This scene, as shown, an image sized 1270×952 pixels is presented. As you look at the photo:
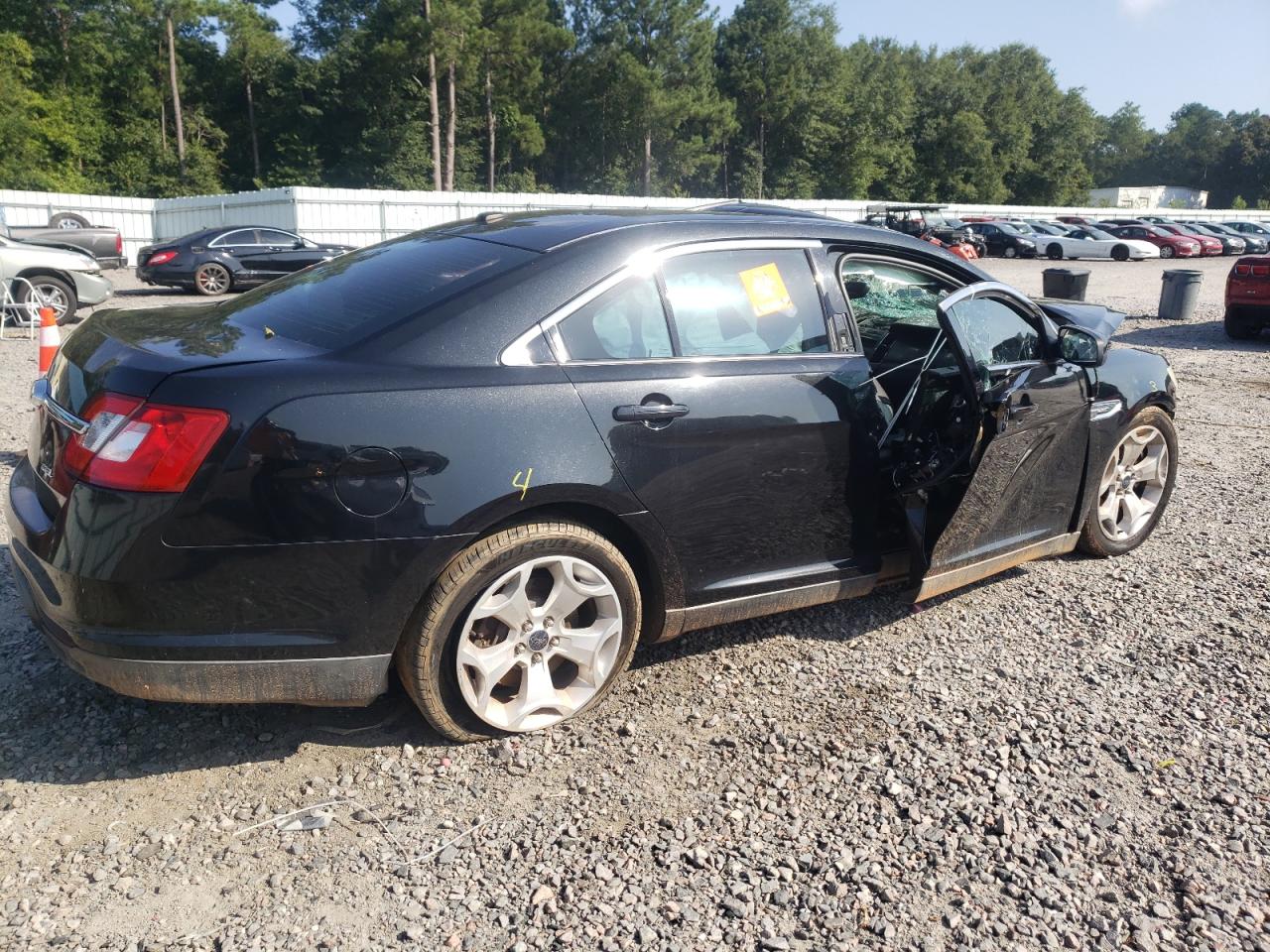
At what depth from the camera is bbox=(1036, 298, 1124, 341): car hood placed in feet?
17.7

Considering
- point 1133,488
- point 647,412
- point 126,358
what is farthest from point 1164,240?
point 126,358

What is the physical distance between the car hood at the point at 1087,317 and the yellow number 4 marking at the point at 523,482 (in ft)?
12.0

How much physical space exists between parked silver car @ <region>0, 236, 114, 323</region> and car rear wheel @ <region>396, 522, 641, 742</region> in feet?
38.6

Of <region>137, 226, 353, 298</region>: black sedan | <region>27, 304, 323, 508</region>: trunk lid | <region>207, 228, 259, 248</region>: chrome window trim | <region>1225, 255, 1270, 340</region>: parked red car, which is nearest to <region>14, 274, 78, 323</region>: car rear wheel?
<region>137, 226, 353, 298</region>: black sedan

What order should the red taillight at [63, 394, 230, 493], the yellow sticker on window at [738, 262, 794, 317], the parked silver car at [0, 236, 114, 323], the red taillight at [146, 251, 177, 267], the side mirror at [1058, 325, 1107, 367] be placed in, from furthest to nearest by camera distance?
the red taillight at [146, 251, 177, 267] → the parked silver car at [0, 236, 114, 323] → the side mirror at [1058, 325, 1107, 367] → the yellow sticker on window at [738, 262, 794, 317] → the red taillight at [63, 394, 230, 493]

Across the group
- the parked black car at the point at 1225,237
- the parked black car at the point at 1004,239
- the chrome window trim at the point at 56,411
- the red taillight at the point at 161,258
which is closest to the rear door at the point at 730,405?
the chrome window trim at the point at 56,411

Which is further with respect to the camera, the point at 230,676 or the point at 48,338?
the point at 48,338

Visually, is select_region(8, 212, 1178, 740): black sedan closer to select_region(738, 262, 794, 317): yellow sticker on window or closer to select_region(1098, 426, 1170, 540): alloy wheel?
select_region(738, 262, 794, 317): yellow sticker on window

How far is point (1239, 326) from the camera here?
13500mm

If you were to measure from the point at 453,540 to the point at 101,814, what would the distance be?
1.22 meters

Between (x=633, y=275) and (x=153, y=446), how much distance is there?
5.11ft

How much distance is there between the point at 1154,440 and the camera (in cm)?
495

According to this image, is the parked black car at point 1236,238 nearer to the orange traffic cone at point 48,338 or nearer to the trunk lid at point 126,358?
the orange traffic cone at point 48,338

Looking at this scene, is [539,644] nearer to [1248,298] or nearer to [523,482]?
[523,482]
